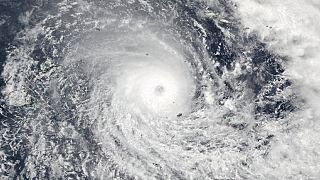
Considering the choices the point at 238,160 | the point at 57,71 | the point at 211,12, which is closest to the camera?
the point at 238,160

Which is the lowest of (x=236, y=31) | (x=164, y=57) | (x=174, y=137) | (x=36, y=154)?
(x=36, y=154)

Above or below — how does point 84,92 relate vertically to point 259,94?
below

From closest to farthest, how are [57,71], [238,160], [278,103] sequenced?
[238,160]
[278,103]
[57,71]

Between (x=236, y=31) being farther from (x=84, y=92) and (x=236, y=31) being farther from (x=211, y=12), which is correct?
(x=84, y=92)

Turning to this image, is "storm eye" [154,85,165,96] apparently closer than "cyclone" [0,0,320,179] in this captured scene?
No

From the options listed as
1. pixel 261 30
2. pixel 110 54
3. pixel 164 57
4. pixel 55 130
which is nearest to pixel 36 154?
pixel 55 130

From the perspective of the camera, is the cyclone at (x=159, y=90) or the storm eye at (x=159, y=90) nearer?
the cyclone at (x=159, y=90)

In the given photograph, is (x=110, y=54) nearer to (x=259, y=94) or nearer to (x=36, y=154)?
(x=36, y=154)

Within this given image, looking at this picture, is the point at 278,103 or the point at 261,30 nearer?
the point at 278,103
